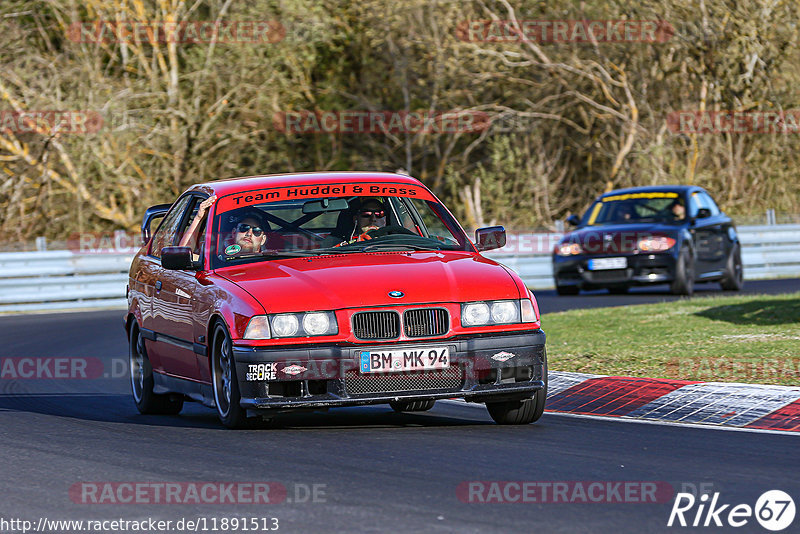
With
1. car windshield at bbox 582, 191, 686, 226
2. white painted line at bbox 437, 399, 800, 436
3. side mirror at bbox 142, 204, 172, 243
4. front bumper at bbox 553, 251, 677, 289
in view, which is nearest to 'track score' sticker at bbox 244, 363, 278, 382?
white painted line at bbox 437, 399, 800, 436

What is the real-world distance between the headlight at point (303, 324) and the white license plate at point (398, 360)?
0.84 feet

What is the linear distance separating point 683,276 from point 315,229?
1151 cm

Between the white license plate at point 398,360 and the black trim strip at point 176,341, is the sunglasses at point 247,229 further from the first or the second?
the white license plate at point 398,360

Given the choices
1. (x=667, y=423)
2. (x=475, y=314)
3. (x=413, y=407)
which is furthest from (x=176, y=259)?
(x=667, y=423)

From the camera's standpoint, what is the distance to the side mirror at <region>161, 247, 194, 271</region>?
29.6ft

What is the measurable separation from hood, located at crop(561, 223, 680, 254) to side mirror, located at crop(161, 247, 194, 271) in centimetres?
1186

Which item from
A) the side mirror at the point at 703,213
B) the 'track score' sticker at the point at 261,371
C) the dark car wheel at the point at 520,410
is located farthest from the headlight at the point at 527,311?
the side mirror at the point at 703,213

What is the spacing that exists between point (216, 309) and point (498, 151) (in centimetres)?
2438

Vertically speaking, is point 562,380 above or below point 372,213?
below

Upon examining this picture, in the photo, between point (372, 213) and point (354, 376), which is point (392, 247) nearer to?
point (372, 213)

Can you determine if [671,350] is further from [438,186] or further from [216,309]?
[438,186]

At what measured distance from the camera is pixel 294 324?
8.07m


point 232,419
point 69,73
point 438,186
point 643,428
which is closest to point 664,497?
point 643,428

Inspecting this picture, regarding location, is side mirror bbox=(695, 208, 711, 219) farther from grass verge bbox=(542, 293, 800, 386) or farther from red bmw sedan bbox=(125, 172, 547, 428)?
red bmw sedan bbox=(125, 172, 547, 428)
